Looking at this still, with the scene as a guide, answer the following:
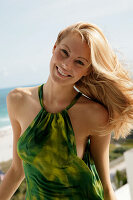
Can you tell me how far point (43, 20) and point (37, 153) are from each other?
37291 mm

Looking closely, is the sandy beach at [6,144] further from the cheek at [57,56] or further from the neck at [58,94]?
the cheek at [57,56]

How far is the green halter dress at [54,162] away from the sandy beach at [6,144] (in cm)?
1878

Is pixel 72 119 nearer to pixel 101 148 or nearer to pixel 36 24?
pixel 101 148

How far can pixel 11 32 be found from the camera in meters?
34.8

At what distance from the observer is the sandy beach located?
768 inches

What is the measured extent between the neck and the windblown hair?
98mm

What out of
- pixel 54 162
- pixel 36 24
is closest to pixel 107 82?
pixel 54 162

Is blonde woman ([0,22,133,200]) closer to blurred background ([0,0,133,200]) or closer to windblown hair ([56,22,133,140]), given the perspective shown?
windblown hair ([56,22,133,140])

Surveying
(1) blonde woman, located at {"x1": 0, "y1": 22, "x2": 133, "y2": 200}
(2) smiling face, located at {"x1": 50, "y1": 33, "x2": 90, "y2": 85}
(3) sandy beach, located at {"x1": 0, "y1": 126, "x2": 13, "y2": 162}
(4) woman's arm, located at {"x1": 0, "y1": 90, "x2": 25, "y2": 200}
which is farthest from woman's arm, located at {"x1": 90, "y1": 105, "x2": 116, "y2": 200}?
(3) sandy beach, located at {"x1": 0, "y1": 126, "x2": 13, "y2": 162}

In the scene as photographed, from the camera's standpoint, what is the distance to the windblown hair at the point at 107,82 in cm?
127

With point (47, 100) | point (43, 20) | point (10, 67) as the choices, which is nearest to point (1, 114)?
point (10, 67)

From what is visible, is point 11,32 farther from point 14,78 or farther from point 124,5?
point 124,5

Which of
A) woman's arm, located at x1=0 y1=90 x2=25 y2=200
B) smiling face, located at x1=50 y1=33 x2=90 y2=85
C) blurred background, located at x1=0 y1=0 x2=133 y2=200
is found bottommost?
blurred background, located at x1=0 y1=0 x2=133 y2=200

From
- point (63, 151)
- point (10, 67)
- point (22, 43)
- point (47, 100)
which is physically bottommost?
point (10, 67)
